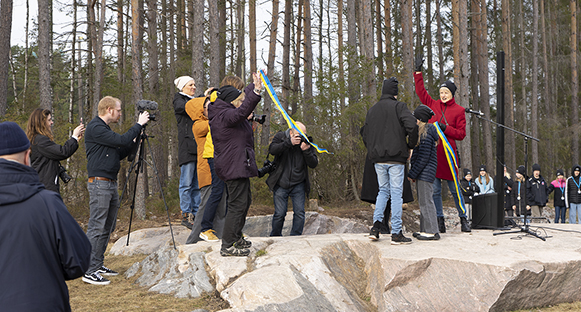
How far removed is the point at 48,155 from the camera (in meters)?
4.68

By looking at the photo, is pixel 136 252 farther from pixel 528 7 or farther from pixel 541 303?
pixel 528 7

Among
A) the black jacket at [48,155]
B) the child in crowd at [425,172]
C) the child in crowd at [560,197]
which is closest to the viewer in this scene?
the black jacket at [48,155]

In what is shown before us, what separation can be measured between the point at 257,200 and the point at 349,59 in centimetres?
456

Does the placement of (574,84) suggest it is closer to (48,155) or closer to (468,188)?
(468,188)

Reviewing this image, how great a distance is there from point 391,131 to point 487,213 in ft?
8.83

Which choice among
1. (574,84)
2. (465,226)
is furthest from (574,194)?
(574,84)

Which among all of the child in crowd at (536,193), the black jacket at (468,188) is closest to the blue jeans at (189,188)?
the black jacket at (468,188)

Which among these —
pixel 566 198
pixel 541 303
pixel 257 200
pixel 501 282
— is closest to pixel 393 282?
pixel 501 282

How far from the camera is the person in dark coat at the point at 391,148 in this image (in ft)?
16.5

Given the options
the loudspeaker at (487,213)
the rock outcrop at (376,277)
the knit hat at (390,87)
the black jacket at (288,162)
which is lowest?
the rock outcrop at (376,277)

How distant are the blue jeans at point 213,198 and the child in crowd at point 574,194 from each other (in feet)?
33.4

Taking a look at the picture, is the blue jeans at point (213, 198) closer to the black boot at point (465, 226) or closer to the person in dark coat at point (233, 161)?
the person in dark coat at point (233, 161)

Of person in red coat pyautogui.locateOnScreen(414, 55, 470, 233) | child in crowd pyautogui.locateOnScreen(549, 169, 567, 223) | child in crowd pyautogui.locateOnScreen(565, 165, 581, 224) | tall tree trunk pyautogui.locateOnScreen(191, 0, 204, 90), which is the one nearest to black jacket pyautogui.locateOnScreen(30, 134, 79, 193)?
person in red coat pyautogui.locateOnScreen(414, 55, 470, 233)

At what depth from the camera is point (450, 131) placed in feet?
19.8
